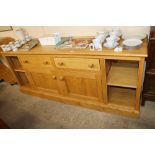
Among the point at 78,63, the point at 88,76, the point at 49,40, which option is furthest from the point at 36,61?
the point at 88,76

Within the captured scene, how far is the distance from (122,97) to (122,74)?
1.07ft

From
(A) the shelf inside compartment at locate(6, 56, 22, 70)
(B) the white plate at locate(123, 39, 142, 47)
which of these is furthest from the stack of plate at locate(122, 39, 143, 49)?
(A) the shelf inside compartment at locate(6, 56, 22, 70)

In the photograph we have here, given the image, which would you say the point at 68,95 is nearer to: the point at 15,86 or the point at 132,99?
the point at 132,99

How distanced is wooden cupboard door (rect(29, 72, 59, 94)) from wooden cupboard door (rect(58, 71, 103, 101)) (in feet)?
0.39

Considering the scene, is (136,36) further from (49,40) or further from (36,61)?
(36,61)

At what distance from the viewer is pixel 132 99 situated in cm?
172

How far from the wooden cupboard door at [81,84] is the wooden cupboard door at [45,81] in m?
0.12

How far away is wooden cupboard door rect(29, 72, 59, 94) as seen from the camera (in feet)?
6.08

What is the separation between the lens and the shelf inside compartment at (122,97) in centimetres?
167

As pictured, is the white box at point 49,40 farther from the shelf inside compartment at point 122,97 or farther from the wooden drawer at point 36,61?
the shelf inside compartment at point 122,97

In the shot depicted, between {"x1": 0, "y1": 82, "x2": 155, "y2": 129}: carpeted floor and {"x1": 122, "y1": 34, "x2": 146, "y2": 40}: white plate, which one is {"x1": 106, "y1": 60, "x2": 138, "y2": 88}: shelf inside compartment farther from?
{"x1": 0, "y1": 82, "x2": 155, "y2": 129}: carpeted floor

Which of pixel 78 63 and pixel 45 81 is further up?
pixel 78 63

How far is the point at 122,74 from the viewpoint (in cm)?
162
